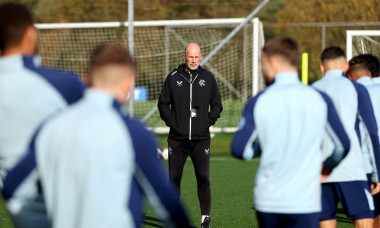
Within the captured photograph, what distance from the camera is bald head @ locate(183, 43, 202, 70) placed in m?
8.83

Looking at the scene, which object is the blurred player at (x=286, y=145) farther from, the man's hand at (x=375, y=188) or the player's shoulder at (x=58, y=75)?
the man's hand at (x=375, y=188)

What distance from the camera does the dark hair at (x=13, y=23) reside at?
156 inches

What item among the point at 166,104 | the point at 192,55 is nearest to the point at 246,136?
the point at 192,55

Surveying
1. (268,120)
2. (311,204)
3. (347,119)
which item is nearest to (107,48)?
(268,120)

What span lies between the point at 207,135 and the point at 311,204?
4.67m

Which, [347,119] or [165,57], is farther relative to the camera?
[165,57]

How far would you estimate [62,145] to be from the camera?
3189 mm

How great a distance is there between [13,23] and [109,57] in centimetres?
87

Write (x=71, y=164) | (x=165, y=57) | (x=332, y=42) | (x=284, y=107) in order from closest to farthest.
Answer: (x=71, y=164) < (x=284, y=107) < (x=165, y=57) < (x=332, y=42)

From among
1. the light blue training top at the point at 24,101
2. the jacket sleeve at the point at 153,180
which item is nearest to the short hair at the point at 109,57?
the jacket sleeve at the point at 153,180

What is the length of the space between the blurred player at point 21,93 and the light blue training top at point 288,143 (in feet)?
3.58

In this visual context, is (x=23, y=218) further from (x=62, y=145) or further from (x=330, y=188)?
(x=330, y=188)

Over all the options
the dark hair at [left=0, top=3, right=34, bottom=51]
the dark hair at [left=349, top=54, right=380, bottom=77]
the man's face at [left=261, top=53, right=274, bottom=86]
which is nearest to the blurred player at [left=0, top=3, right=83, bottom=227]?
the dark hair at [left=0, top=3, right=34, bottom=51]

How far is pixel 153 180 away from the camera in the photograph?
3385 millimetres
